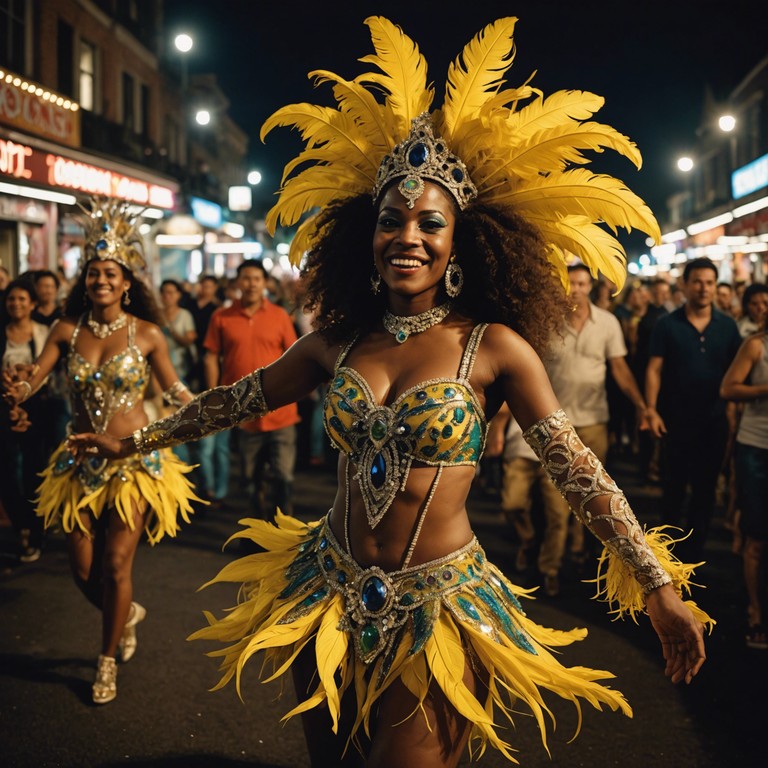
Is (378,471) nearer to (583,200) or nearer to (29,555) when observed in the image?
(583,200)

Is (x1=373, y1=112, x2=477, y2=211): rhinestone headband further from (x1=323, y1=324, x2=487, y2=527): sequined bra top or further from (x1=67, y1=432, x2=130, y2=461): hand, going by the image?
(x1=67, y1=432, x2=130, y2=461): hand

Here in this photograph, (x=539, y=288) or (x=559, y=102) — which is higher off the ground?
(x=559, y=102)

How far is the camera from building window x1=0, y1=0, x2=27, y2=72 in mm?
19047

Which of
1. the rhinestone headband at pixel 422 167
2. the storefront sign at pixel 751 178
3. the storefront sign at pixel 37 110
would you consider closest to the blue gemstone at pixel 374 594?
the rhinestone headband at pixel 422 167

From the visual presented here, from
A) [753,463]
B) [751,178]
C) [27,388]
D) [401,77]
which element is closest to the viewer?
[401,77]

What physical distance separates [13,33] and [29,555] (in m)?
16.2

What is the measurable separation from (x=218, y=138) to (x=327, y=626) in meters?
54.0

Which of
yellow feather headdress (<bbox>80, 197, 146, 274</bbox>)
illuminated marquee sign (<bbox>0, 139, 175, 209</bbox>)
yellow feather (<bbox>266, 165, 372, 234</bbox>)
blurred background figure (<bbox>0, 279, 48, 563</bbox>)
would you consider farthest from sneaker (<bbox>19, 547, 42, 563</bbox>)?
illuminated marquee sign (<bbox>0, 139, 175, 209</bbox>)

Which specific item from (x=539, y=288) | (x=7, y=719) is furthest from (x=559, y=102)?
(x=7, y=719)

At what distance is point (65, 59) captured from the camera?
2377cm

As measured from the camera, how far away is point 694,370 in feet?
21.3

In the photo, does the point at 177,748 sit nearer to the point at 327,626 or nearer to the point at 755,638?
the point at 327,626

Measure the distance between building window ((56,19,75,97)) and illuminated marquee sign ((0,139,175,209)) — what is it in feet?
14.5

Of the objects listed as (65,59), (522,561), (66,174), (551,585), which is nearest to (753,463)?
(551,585)
